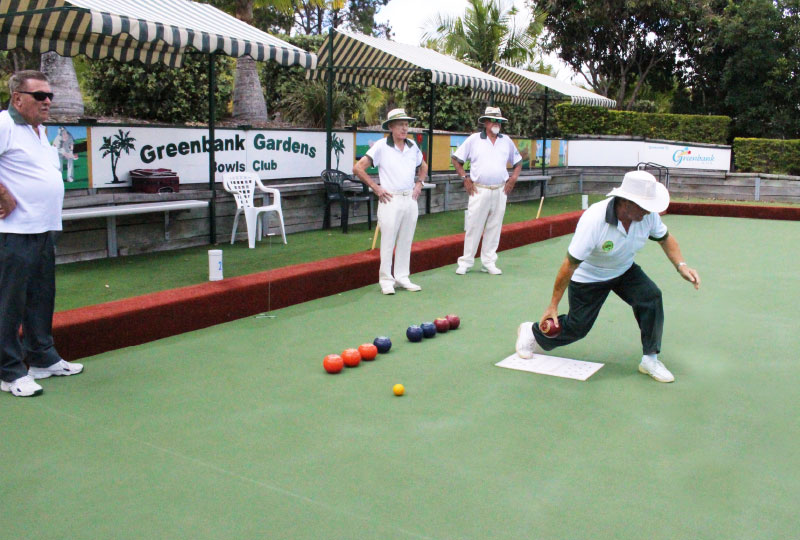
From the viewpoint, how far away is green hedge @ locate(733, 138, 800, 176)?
19016 millimetres

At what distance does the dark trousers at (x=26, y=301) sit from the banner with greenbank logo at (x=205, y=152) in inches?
144

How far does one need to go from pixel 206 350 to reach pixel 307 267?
1.82m

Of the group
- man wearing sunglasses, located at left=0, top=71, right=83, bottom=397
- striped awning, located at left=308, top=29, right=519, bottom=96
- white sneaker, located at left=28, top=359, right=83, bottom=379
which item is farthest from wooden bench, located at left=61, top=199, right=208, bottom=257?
striped awning, located at left=308, top=29, right=519, bottom=96

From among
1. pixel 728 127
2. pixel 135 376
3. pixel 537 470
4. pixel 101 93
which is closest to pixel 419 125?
pixel 101 93

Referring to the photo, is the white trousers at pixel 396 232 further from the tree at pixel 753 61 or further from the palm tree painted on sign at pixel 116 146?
the tree at pixel 753 61

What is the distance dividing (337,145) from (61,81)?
11.5 feet

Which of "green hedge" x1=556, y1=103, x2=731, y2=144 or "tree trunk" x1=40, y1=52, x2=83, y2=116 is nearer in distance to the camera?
"tree trunk" x1=40, y1=52, x2=83, y2=116

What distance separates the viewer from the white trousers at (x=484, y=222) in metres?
7.69

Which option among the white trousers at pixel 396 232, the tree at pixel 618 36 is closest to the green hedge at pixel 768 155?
the tree at pixel 618 36

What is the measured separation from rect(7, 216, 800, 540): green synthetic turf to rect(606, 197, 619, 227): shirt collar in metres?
0.91

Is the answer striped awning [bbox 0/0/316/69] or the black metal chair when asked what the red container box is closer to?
striped awning [bbox 0/0/316/69]

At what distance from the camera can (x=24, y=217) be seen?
12.7 ft

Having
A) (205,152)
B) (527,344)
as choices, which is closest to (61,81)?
Result: (205,152)

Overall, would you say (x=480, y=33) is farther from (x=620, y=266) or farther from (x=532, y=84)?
(x=620, y=266)
